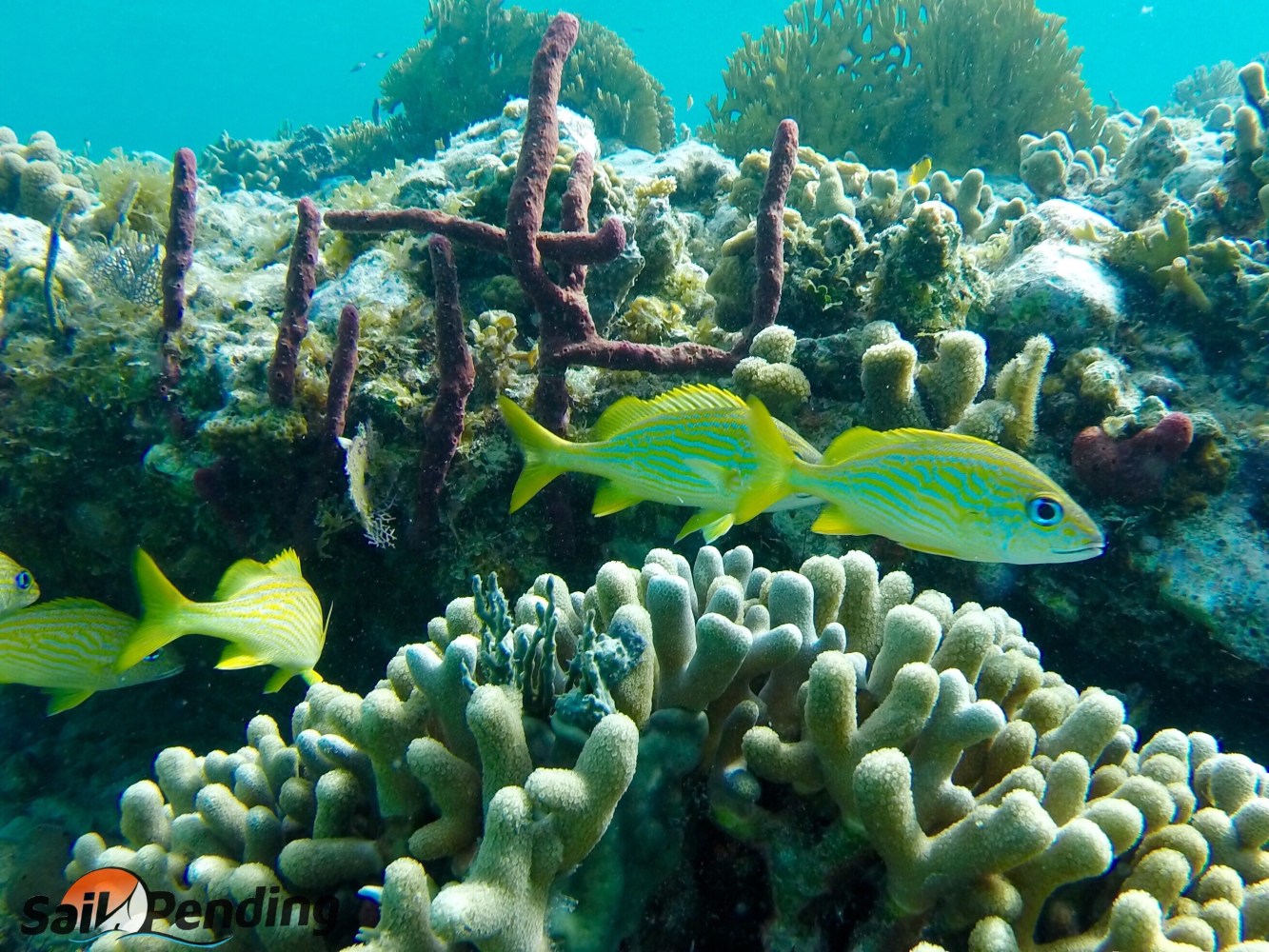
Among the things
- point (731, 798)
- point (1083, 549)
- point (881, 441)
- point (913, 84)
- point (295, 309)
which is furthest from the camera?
point (913, 84)

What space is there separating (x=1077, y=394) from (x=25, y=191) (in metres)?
9.99

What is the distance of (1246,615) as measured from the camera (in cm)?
293

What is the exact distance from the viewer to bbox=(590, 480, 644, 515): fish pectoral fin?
2648mm

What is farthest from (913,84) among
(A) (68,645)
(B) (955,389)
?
(A) (68,645)

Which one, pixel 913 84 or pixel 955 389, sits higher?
pixel 913 84

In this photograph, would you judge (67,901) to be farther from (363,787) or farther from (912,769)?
(912,769)

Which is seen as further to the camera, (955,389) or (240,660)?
(955,389)

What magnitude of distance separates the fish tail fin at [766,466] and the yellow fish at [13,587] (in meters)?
3.47

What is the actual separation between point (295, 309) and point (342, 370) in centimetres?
53

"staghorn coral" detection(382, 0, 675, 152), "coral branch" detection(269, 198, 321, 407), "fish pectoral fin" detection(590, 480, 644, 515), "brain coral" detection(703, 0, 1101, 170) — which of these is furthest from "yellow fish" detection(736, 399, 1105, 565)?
"staghorn coral" detection(382, 0, 675, 152)

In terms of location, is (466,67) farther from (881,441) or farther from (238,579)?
(881,441)

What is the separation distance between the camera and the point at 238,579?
8.51ft

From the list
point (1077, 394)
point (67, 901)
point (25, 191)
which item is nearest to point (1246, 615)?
point (1077, 394)

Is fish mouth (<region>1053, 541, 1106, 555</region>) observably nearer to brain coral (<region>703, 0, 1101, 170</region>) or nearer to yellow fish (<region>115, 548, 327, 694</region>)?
yellow fish (<region>115, 548, 327, 694</region>)
